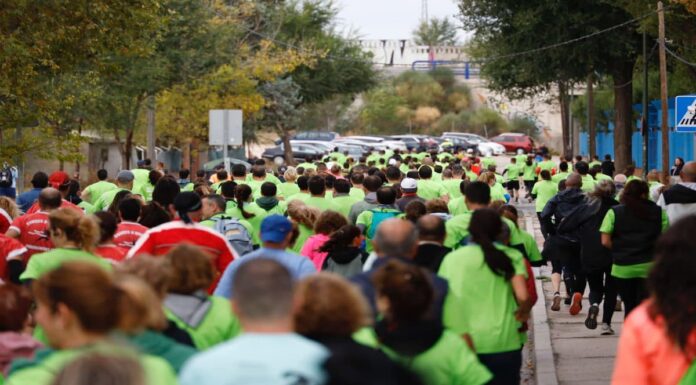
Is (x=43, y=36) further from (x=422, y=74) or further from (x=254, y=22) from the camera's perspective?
(x=422, y=74)

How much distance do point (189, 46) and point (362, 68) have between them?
91.1ft

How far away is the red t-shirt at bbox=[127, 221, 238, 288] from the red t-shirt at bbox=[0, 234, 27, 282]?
1.46 metres

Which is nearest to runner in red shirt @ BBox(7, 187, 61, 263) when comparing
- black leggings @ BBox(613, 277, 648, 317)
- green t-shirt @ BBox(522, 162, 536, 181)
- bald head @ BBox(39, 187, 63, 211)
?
bald head @ BBox(39, 187, 63, 211)

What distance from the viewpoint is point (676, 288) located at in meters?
5.43

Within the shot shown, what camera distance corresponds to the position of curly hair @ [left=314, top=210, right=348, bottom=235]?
1092 cm

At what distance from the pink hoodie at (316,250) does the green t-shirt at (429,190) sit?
22.9ft

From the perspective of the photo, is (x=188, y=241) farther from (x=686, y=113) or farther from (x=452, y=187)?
(x=686, y=113)

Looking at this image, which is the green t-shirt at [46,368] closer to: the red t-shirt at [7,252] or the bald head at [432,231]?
the bald head at [432,231]

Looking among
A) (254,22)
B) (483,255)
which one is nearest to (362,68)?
(254,22)

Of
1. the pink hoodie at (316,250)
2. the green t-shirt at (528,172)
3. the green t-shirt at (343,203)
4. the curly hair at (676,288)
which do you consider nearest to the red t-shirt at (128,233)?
the pink hoodie at (316,250)

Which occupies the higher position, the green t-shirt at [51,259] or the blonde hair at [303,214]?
the blonde hair at [303,214]

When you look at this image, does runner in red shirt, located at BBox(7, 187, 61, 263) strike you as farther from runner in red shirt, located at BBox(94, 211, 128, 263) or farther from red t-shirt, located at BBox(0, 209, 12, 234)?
runner in red shirt, located at BBox(94, 211, 128, 263)

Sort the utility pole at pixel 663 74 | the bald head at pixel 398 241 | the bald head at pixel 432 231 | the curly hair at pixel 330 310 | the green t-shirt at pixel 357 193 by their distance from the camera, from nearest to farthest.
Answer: the curly hair at pixel 330 310 → the bald head at pixel 398 241 → the bald head at pixel 432 231 → the green t-shirt at pixel 357 193 → the utility pole at pixel 663 74

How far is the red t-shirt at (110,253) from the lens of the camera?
9.13 metres
